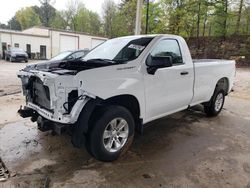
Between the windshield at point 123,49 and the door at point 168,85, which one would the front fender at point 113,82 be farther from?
the windshield at point 123,49

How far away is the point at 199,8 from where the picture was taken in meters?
26.5

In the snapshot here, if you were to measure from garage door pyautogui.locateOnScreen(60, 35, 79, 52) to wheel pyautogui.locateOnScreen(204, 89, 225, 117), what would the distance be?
28.8 metres

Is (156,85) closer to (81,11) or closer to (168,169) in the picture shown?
(168,169)

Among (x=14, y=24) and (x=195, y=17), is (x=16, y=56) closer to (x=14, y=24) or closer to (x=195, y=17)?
(x=195, y=17)

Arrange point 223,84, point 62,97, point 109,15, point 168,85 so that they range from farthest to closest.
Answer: point 109,15 < point 223,84 < point 168,85 < point 62,97

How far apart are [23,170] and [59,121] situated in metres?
0.89

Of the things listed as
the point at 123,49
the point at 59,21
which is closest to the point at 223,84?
the point at 123,49

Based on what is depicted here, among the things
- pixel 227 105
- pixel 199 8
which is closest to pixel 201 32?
pixel 199 8

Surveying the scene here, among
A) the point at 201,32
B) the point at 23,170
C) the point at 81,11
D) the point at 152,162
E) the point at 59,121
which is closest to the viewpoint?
the point at 59,121

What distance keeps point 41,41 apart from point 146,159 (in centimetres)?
3037

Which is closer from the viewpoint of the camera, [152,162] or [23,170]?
[23,170]

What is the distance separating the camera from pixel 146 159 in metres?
3.53

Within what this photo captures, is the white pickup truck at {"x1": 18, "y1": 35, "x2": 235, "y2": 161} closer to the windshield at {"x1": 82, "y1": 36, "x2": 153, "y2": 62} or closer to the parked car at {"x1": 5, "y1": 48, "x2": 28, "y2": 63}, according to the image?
the windshield at {"x1": 82, "y1": 36, "x2": 153, "y2": 62}

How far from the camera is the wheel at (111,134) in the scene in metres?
3.13
